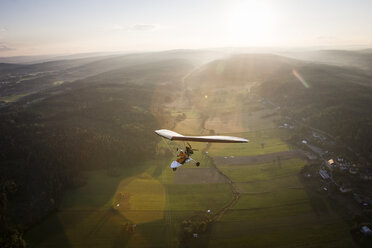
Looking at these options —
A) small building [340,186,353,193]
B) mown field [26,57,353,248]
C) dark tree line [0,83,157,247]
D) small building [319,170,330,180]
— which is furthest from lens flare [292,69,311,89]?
dark tree line [0,83,157,247]

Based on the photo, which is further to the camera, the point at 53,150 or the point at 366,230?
the point at 53,150

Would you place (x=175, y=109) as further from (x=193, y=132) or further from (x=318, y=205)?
(x=318, y=205)

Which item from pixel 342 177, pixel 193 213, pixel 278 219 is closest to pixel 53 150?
pixel 193 213

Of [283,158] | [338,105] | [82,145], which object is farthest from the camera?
[338,105]

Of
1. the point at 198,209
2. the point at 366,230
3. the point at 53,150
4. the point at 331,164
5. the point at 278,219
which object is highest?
the point at 53,150

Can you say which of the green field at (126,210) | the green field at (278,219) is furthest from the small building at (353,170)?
the green field at (126,210)

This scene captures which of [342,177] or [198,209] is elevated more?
[342,177]

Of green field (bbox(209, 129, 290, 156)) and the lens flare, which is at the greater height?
the lens flare

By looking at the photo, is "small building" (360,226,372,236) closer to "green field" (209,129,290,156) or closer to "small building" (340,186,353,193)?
"small building" (340,186,353,193)

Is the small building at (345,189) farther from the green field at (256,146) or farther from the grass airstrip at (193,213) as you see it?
the green field at (256,146)

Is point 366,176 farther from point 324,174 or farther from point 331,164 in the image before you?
point 324,174

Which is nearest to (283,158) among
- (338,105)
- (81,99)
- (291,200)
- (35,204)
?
(291,200)
